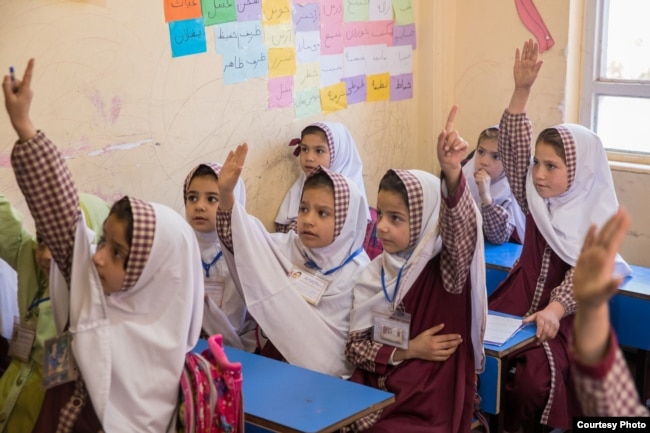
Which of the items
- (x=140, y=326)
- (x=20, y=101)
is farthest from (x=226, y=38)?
(x=140, y=326)

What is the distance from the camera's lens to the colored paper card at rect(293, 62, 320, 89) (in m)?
4.95

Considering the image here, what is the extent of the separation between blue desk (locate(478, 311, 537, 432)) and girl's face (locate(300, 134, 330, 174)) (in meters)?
1.75

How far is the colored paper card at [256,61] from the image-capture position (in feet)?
15.2

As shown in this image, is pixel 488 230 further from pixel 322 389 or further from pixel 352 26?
pixel 322 389

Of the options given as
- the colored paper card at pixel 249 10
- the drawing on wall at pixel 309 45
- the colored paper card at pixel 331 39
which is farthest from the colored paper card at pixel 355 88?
the colored paper card at pixel 249 10

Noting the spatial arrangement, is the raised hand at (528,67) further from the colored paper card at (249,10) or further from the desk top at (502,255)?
the colored paper card at (249,10)

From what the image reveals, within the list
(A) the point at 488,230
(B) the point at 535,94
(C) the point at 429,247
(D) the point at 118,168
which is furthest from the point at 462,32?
(C) the point at 429,247

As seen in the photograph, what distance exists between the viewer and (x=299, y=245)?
3.54 meters

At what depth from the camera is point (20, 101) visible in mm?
2477

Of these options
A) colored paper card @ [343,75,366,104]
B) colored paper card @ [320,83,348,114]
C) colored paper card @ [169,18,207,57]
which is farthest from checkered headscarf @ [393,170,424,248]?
colored paper card @ [343,75,366,104]

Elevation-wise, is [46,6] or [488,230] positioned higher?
[46,6]

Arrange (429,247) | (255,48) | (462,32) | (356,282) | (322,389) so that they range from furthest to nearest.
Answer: (462,32), (255,48), (356,282), (429,247), (322,389)

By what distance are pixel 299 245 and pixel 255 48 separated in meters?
1.51

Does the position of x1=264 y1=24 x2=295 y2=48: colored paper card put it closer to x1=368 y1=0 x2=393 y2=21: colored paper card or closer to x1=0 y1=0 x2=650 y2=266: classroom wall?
x1=0 y1=0 x2=650 y2=266: classroom wall
